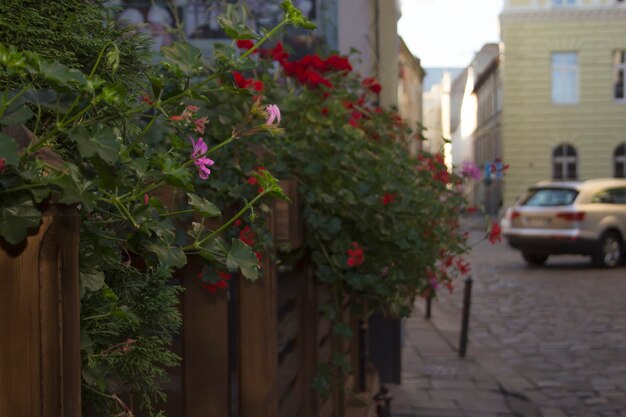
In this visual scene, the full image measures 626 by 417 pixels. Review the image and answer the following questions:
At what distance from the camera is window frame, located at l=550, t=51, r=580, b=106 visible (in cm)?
3478

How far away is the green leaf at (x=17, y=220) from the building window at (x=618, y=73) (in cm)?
3518

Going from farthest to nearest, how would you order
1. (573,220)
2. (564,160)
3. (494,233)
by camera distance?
(564,160) < (573,220) < (494,233)

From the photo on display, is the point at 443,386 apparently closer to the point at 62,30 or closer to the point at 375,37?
the point at 375,37

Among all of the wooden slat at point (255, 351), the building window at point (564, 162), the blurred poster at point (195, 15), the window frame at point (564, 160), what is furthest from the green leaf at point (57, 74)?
the building window at point (564, 162)

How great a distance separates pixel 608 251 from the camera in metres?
17.5

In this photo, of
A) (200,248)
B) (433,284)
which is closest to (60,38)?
(200,248)

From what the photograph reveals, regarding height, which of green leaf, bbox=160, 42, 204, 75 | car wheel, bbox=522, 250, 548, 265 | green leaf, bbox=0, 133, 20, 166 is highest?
green leaf, bbox=160, 42, 204, 75

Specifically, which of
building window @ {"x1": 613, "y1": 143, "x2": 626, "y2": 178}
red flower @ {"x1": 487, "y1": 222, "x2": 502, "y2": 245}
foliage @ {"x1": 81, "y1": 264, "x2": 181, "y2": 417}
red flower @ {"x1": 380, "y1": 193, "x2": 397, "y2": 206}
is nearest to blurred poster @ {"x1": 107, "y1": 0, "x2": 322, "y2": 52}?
red flower @ {"x1": 487, "y1": 222, "x2": 502, "y2": 245}

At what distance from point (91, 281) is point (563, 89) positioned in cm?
3524

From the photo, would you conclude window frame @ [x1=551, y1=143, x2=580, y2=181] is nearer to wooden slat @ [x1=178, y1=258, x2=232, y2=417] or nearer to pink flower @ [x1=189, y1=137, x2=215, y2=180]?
wooden slat @ [x1=178, y1=258, x2=232, y2=417]

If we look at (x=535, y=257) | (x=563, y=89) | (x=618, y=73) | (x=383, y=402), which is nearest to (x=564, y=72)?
(x=563, y=89)

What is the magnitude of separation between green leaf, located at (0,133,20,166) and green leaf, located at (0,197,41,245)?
0.08 meters

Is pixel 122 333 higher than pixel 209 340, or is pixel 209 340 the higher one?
pixel 122 333

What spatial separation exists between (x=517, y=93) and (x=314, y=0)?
30.4 meters
